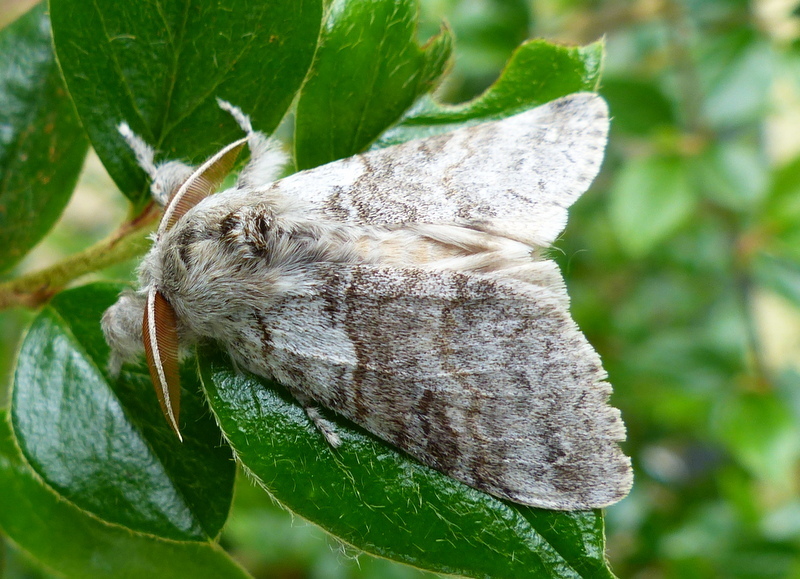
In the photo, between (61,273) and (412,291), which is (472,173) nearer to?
(412,291)

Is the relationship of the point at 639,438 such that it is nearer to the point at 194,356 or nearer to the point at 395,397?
the point at 395,397

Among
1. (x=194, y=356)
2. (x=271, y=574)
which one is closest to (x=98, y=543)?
(x=194, y=356)

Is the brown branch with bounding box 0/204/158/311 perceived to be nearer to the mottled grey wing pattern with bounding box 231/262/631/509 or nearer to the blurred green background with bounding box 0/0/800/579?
the mottled grey wing pattern with bounding box 231/262/631/509

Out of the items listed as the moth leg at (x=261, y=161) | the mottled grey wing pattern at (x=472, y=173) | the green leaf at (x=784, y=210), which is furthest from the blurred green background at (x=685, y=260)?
the moth leg at (x=261, y=161)

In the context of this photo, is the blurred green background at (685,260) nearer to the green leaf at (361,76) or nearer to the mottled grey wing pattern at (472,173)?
the mottled grey wing pattern at (472,173)

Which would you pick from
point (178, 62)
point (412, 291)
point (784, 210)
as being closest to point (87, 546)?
point (412, 291)
